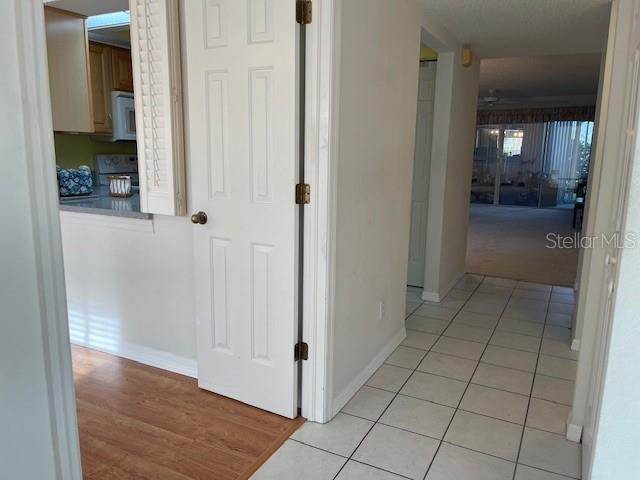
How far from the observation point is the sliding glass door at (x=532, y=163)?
10414 millimetres

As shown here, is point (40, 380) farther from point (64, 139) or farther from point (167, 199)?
point (64, 139)

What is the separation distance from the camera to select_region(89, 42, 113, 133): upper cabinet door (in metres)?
4.00

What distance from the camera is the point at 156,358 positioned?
282 cm

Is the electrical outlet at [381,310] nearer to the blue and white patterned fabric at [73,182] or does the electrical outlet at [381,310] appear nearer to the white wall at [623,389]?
the white wall at [623,389]

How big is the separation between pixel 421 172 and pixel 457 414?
2576 millimetres

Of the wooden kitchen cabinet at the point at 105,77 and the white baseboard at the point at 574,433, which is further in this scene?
the wooden kitchen cabinet at the point at 105,77

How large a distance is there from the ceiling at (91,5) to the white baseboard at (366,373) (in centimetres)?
260

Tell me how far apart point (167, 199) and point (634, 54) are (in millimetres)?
2134

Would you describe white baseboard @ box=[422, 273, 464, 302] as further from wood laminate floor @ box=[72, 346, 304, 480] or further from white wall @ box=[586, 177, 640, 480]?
white wall @ box=[586, 177, 640, 480]

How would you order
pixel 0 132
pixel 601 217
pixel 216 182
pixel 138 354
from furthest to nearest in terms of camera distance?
pixel 138 354 → pixel 216 182 → pixel 601 217 → pixel 0 132

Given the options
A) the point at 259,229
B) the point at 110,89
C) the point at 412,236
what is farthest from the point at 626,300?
the point at 110,89

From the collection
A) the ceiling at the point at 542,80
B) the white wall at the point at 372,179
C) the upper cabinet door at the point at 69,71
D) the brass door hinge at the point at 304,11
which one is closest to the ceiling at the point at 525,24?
the white wall at the point at 372,179

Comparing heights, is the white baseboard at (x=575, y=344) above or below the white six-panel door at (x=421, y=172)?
below

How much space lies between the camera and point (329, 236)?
2.11 meters
